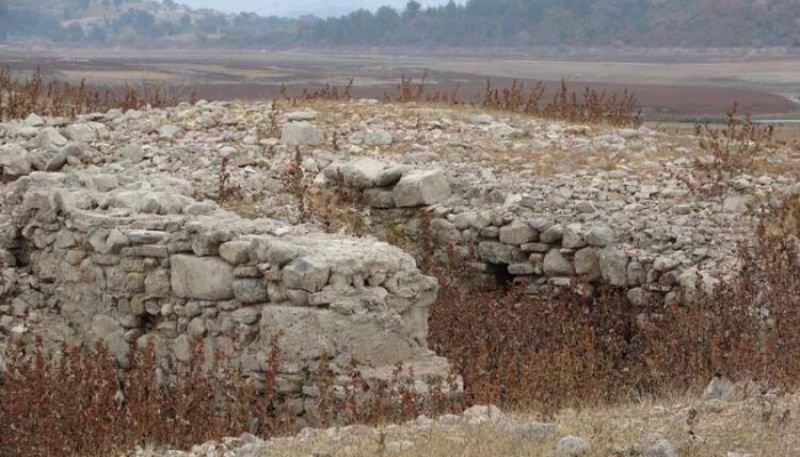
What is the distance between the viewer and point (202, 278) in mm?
8375

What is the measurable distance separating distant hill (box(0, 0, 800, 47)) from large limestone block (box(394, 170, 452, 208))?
67089mm

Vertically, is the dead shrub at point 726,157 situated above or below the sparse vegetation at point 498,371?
above

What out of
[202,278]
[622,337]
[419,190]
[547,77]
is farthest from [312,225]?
[547,77]

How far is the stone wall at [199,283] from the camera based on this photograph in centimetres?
782

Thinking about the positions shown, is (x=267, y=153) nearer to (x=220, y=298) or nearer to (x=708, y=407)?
(x=220, y=298)

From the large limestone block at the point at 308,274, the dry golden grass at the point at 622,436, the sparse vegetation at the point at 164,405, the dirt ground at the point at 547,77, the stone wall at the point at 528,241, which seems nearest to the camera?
the dry golden grass at the point at 622,436

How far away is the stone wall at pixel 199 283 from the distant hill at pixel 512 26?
69.7 metres

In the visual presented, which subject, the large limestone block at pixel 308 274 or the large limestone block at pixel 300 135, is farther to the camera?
the large limestone block at pixel 300 135

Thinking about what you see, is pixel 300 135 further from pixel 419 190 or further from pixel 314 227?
pixel 314 227


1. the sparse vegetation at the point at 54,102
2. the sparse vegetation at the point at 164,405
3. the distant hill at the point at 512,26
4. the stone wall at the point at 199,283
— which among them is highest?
the sparse vegetation at the point at 54,102

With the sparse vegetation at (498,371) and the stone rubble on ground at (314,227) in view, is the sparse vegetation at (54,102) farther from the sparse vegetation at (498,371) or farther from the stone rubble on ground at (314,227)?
the sparse vegetation at (498,371)

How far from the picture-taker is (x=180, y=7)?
154000 millimetres

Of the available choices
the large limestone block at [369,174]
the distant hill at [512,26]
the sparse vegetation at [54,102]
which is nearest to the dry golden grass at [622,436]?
the large limestone block at [369,174]

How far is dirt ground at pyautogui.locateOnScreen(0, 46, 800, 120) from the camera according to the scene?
102 ft
